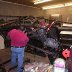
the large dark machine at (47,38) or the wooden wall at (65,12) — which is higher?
the wooden wall at (65,12)

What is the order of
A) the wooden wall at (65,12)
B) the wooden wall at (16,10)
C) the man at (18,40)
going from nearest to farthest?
1. the man at (18,40)
2. the wooden wall at (16,10)
3. the wooden wall at (65,12)

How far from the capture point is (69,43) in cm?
259

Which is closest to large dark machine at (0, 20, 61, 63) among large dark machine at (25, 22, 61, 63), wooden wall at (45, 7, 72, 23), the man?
large dark machine at (25, 22, 61, 63)

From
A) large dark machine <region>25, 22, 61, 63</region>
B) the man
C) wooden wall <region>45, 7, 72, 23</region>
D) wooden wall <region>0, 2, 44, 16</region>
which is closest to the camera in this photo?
large dark machine <region>25, 22, 61, 63</region>

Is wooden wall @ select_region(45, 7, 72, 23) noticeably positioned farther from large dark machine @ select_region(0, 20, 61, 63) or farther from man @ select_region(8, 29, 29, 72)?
large dark machine @ select_region(0, 20, 61, 63)

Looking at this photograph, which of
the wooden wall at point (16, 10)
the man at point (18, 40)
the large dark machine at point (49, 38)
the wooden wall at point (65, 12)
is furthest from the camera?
the wooden wall at point (65, 12)

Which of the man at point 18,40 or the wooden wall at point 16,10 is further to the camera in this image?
the wooden wall at point 16,10

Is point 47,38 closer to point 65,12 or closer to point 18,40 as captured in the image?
point 18,40

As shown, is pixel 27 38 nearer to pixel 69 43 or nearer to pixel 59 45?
pixel 59 45

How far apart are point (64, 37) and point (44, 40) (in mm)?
644

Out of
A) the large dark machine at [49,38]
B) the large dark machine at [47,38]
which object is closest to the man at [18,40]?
the large dark machine at [47,38]

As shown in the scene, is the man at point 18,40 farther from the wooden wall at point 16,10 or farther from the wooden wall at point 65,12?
the wooden wall at point 65,12

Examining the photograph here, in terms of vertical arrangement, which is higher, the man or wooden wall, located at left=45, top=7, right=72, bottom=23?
wooden wall, located at left=45, top=7, right=72, bottom=23

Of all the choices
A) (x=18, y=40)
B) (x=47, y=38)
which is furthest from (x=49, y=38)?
(x=18, y=40)
